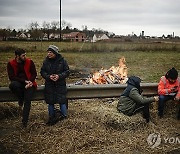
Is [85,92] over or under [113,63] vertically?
under

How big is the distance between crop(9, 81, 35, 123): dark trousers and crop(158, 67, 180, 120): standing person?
3.18 m

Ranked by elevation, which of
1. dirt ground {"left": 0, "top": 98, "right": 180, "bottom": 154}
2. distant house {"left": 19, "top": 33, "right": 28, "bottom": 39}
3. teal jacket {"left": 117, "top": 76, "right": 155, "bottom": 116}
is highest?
distant house {"left": 19, "top": 33, "right": 28, "bottom": 39}

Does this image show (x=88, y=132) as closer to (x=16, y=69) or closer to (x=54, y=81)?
(x=54, y=81)

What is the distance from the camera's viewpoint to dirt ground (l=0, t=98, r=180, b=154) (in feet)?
17.6

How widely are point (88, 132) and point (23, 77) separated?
6.37ft

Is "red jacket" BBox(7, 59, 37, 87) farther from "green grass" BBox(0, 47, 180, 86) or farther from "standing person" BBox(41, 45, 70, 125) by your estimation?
"green grass" BBox(0, 47, 180, 86)

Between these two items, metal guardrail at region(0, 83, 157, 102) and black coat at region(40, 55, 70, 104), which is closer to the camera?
black coat at region(40, 55, 70, 104)

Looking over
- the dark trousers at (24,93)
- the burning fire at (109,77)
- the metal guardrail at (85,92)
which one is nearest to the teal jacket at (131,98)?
the metal guardrail at (85,92)

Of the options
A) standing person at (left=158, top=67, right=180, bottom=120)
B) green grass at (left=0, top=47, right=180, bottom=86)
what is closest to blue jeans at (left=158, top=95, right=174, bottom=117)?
standing person at (left=158, top=67, right=180, bottom=120)

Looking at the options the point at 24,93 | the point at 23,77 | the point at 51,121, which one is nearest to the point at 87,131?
the point at 51,121

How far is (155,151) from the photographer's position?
533 cm

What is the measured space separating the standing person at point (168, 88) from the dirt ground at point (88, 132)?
1.10ft

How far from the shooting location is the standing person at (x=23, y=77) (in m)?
6.29

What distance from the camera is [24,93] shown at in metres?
6.48
